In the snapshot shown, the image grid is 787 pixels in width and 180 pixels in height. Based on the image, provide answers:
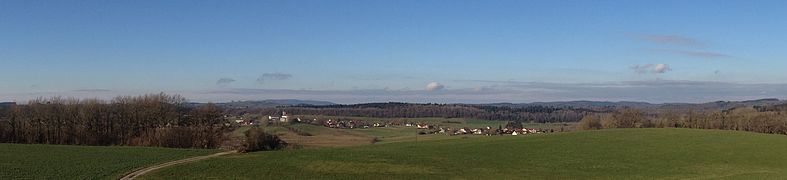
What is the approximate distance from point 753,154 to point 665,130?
26.3m

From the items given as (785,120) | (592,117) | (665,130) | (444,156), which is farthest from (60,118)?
(785,120)

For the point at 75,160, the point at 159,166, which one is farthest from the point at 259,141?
the point at 75,160

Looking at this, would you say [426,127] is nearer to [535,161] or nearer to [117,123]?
[117,123]

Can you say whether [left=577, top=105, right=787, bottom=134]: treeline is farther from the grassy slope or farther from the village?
the grassy slope

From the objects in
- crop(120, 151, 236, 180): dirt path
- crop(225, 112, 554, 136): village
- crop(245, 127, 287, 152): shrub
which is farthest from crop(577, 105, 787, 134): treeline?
crop(120, 151, 236, 180): dirt path

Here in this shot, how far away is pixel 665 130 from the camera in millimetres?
87500

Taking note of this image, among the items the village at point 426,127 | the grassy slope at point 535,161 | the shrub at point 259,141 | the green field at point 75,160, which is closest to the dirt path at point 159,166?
the green field at point 75,160

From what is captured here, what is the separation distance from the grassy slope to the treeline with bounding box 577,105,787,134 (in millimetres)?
39836

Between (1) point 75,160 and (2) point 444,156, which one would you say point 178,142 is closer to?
(1) point 75,160

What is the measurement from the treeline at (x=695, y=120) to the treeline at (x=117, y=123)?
2804 inches

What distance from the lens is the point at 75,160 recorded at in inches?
2096

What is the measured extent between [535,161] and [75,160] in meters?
36.8

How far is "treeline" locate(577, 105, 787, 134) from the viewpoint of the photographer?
11269 centimetres

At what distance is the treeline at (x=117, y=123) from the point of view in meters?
81.9
